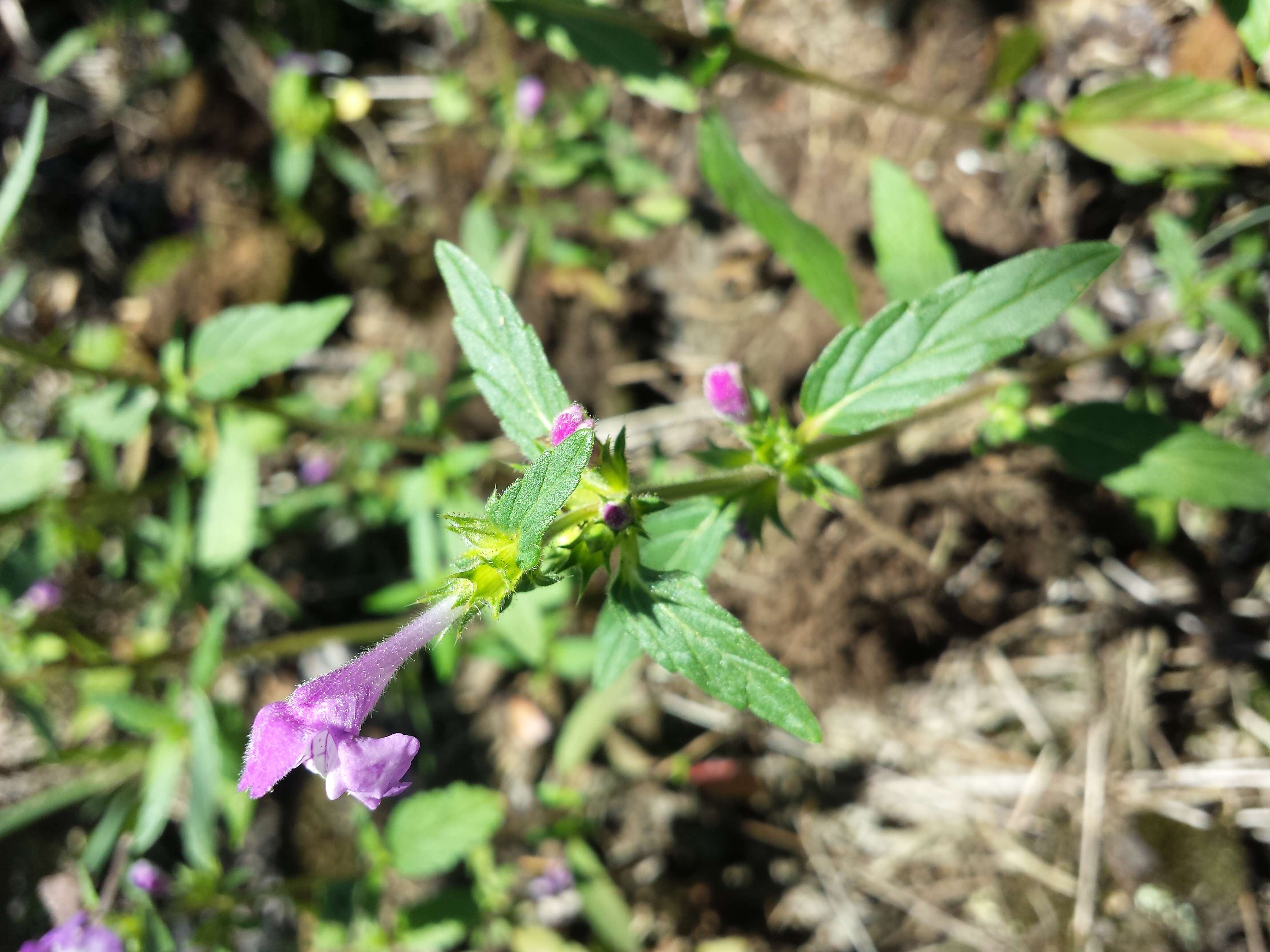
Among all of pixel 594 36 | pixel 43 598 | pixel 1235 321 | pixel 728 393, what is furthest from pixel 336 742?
pixel 43 598

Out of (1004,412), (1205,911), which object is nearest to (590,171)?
(1004,412)

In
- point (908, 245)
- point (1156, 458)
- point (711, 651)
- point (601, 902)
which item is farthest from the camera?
point (601, 902)

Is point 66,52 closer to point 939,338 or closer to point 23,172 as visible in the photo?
point 23,172

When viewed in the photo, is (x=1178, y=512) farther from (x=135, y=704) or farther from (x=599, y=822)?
(x=135, y=704)

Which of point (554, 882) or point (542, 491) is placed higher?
point (542, 491)

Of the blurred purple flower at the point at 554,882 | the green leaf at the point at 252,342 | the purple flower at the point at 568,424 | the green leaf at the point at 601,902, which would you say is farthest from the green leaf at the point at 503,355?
the blurred purple flower at the point at 554,882
